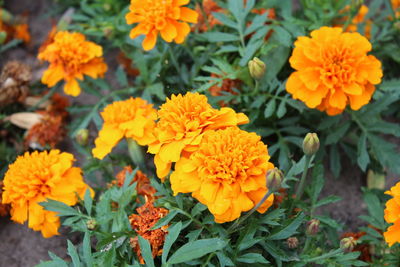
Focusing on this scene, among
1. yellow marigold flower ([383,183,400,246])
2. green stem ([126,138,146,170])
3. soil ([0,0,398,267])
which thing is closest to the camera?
yellow marigold flower ([383,183,400,246])

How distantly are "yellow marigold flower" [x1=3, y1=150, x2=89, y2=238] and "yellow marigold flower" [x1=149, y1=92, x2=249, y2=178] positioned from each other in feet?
1.34

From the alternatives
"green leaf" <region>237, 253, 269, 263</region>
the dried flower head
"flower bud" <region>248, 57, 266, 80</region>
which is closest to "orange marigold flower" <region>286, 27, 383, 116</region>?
"flower bud" <region>248, 57, 266, 80</region>

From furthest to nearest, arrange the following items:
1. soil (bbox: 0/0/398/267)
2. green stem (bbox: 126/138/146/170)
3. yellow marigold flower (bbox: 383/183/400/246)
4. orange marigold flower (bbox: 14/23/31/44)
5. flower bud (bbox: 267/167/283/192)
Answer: orange marigold flower (bbox: 14/23/31/44)
soil (bbox: 0/0/398/267)
green stem (bbox: 126/138/146/170)
yellow marigold flower (bbox: 383/183/400/246)
flower bud (bbox: 267/167/283/192)

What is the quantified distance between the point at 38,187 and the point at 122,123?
0.32 m

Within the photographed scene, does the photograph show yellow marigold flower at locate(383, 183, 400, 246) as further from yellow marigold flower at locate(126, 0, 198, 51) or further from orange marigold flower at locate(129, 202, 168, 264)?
yellow marigold flower at locate(126, 0, 198, 51)

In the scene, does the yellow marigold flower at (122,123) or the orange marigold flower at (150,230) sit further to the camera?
the yellow marigold flower at (122,123)

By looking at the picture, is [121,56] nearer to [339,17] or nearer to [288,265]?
[339,17]

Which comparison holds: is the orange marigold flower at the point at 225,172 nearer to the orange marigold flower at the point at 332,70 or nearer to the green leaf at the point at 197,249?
the green leaf at the point at 197,249

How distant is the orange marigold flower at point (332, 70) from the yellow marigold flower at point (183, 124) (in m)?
0.36

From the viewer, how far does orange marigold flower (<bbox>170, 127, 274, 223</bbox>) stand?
3.61 ft

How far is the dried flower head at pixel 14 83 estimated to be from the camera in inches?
79.5

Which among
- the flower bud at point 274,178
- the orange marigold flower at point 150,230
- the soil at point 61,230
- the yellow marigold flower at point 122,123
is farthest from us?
the soil at point 61,230

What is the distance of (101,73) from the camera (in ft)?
6.39

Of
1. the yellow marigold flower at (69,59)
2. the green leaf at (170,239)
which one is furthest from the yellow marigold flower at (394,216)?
the yellow marigold flower at (69,59)
